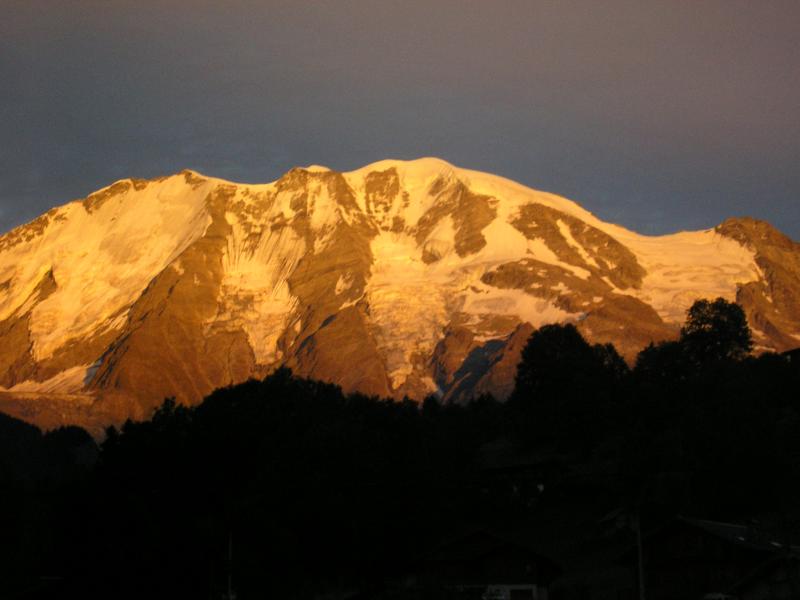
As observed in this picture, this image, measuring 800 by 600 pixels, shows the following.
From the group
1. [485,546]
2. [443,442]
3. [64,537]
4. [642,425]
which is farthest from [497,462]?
[485,546]

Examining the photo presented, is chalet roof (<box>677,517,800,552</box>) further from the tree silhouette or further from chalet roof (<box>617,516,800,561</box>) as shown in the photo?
the tree silhouette

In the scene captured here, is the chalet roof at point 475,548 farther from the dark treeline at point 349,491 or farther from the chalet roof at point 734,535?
the chalet roof at point 734,535

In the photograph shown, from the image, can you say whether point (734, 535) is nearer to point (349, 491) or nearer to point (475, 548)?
point (475, 548)

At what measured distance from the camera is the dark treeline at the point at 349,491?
89.6m

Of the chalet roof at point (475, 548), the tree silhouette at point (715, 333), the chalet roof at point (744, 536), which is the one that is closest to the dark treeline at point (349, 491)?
the chalet roof at point (475, 548)

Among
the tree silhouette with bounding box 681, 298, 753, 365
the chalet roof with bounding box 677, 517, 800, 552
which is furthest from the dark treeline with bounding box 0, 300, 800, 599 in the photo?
the tree silhouette with bounding box 681, 298, 753, 365

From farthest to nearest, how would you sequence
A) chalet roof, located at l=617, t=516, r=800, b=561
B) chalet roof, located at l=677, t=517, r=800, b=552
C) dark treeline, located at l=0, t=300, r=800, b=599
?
1. dark treeline, located at l=0, t=300, r=800, b=599
2. chalet roof, located at l=677, t=517, r=800, b=552
3. chalet roof, located at l=617, t=516, r=800, b=561

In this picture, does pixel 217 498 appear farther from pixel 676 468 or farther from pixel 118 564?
pixel 676 468

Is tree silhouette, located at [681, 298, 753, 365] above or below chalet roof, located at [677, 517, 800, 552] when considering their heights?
above

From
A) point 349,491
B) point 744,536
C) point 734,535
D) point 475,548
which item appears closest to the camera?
point 734,535

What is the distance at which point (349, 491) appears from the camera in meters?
93.4

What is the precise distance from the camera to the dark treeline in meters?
89.6

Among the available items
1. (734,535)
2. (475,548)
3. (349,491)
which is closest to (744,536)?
(734,535)

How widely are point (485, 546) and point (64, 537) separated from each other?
32.5 metres
